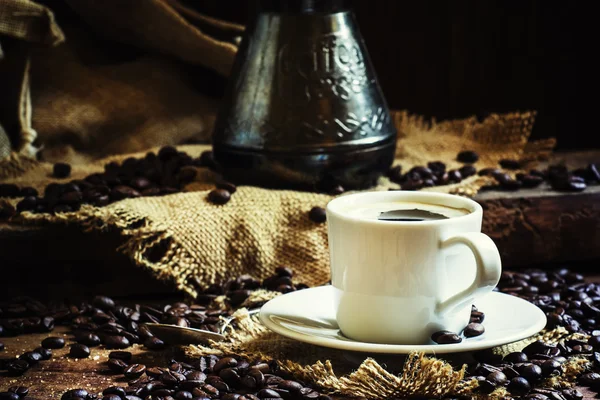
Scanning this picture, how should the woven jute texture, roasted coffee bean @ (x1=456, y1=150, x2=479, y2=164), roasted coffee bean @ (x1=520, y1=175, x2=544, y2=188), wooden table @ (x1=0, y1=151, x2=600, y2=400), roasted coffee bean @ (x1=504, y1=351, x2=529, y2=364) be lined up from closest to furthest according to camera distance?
roasted coffee bean @ (x1=504, y1=351, x2=529, y2=364) → wooden table @ (x1=0, y1=151, x2=600, y2=400) → the woven jute texture → roasted coffee bean @ (x1=520, y1=175, x2=544, y2=188) → roasted coffee bean @ (x1=456, y1=150, x2=479, y2=164)

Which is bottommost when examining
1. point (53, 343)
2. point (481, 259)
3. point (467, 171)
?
point (53, 343)

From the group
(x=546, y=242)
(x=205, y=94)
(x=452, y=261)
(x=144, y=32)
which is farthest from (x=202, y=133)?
(x=452, y=261)

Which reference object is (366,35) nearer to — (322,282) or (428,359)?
(322,282)

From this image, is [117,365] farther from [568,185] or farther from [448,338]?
[568,185]

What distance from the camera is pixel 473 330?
1121 mm

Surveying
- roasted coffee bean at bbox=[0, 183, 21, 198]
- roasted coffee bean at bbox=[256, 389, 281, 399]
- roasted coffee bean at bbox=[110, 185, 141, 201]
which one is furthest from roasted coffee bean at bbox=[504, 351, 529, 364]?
roasted coffee bean at bbox=[0, 183, 21, 198]

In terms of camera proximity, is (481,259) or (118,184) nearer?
(481,259)

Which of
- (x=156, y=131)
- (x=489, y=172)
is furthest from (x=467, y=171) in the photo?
(x=156, y=131)

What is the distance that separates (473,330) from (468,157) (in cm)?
88

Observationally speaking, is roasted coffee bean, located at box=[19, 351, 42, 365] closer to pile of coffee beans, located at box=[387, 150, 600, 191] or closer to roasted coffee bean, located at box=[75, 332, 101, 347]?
roasted coffee bean, located at box=[75, 332, 101, 347]

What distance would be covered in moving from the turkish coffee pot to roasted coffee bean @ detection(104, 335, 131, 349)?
0.49m

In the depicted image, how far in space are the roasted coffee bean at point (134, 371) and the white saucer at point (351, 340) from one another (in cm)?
17

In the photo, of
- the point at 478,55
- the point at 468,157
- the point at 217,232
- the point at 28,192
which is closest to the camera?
the point at 217,232

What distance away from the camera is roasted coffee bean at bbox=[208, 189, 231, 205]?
62.1 inches
